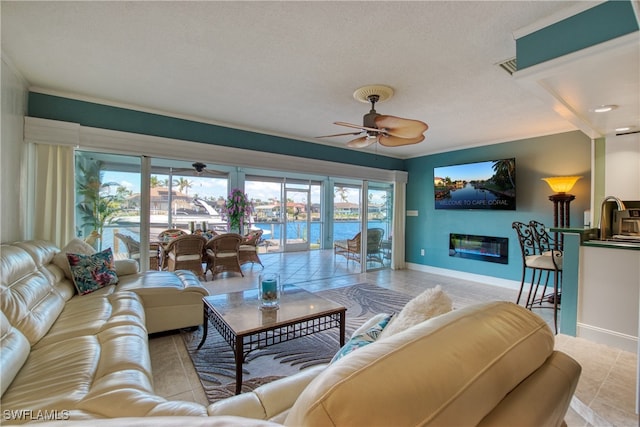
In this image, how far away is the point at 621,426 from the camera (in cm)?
150

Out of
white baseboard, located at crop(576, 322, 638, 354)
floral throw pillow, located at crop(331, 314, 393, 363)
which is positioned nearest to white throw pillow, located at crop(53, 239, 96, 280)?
floral throw pillow, located at crop(331, 314, 393, 363)

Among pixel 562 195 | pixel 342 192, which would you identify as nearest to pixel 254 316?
pixel 562 195

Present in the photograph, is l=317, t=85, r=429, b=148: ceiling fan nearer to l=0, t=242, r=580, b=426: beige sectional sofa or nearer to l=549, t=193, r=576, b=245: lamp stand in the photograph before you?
l=0, t=242, r=580, b=426: beige sectional sofa

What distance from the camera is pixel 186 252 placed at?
4656mm

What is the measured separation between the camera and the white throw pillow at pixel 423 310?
3.47 ft

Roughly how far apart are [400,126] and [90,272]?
317 centimetres

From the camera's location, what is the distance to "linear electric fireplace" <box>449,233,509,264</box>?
4.67m

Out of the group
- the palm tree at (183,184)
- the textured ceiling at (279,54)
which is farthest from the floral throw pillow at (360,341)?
the palm tree at (183,184)

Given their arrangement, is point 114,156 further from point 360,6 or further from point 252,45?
point 360,6

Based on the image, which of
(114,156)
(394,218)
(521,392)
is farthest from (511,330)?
(394,218)

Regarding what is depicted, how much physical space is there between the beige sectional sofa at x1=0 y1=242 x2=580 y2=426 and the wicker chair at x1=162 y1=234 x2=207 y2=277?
2877 millimetres

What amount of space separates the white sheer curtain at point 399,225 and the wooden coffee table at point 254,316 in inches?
151

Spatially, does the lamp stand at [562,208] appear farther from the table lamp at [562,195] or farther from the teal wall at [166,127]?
the teal wall at [166,127]

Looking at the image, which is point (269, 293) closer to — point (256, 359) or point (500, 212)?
point (256, 359)
